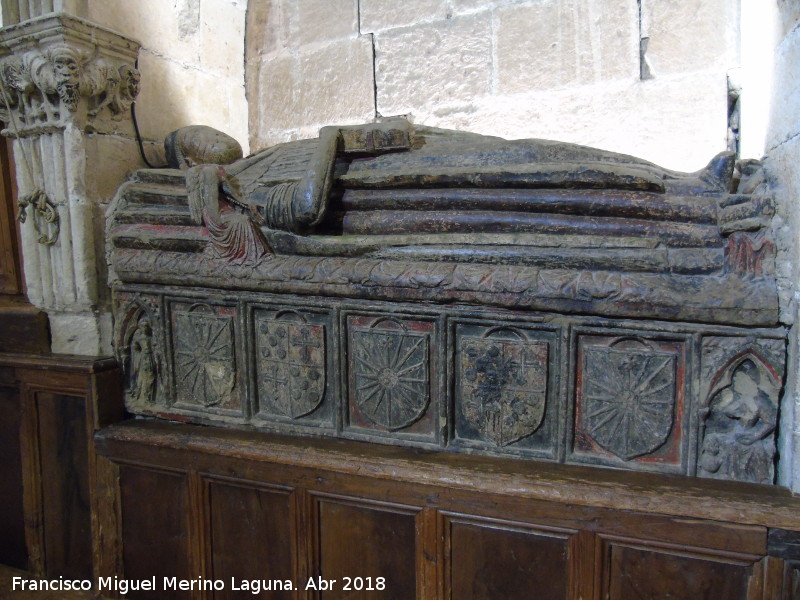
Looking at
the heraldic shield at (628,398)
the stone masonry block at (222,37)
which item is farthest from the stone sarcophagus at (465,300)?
the stone masonry block at (222,37)

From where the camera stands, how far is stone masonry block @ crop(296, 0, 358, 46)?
105 inches

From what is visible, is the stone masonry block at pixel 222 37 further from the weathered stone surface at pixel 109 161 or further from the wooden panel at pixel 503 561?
the wooden panel at pixel 503 561

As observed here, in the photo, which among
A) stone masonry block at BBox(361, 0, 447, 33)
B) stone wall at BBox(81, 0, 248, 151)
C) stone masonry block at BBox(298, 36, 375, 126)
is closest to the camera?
stone wall at BBox(81, 0, 248, 151)

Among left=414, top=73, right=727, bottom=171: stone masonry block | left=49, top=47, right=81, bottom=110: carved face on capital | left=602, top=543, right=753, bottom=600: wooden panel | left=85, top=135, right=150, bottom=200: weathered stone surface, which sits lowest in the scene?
left=602, top=543, right=753, bottom=600: wooden panel

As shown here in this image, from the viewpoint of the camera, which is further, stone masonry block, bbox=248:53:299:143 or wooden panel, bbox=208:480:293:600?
stone masonry block, bbox=248:53:299:143

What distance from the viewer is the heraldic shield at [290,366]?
1776mm

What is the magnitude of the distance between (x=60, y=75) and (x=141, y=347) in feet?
3.28

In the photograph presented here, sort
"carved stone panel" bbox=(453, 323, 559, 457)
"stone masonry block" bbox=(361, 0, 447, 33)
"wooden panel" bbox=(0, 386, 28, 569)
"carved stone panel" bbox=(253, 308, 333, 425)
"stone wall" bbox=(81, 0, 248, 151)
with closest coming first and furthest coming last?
"carved stone panel" bbox=(453, 323, 559, 457) < "carved stone panel" bbox=(253, 308, 333, 425) < "wooden panel" bbox=(0, 386, 28, 569) < "stone wall" bbox=(81, 0, 248, 151) < "stone masonry block" bbox=(361, 0, 447, 33)

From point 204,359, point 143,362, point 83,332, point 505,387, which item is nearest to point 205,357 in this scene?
point 204,359

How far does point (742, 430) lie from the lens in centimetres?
140

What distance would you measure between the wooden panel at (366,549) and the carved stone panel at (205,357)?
514 millimetres

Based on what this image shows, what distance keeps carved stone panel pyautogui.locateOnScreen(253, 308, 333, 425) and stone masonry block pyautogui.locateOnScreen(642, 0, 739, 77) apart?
5.31ft

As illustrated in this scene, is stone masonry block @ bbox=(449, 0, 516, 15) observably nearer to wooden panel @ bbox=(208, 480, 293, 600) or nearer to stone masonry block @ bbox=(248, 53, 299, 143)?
stone masonry block @ bbox=(248, 53, 299, 143)

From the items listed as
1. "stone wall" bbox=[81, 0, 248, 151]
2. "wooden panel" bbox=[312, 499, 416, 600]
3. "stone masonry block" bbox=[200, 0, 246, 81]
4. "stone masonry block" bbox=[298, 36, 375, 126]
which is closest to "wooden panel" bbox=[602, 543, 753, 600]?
"wooden panel" bbox=[312, 499, 416, 600]
